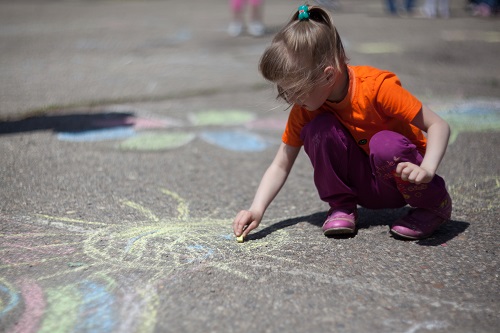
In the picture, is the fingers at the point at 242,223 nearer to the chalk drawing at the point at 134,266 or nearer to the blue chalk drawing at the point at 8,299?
the chalk drawing at the point at 134,266

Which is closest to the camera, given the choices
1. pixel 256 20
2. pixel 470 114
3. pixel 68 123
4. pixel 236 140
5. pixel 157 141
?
pixel 157 141

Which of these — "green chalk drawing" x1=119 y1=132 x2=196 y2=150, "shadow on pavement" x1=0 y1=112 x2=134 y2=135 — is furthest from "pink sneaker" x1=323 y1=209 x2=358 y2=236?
"shadow on pavement" x1=0 y1=112 x2=134 y2=135

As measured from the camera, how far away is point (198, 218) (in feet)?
8.67

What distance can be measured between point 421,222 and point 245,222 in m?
0.71

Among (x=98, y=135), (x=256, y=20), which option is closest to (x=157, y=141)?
(x=98, y=135)

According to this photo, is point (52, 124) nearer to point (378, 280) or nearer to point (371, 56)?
point (378, 280)

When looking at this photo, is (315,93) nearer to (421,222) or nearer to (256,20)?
(421,222)

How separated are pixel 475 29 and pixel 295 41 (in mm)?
7132

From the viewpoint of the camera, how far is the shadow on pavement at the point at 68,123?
3.86 m

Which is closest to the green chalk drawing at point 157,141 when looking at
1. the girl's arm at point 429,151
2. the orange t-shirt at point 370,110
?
the orange t-shirt at point 370,110

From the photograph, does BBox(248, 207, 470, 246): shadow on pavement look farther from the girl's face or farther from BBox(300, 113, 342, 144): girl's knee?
the girl's face

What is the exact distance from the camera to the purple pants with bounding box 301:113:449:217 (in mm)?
2236

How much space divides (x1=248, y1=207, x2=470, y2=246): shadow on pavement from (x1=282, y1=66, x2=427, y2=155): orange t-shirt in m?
0.36

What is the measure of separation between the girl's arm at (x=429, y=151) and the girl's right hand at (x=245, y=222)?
23.7 inches
